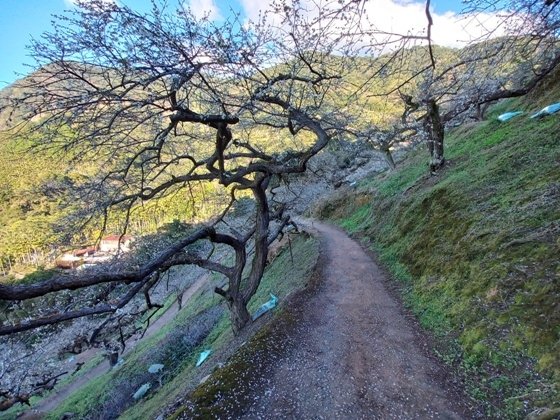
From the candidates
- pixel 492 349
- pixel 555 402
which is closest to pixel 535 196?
pixel 492 349

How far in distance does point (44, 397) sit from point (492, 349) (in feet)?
73.2

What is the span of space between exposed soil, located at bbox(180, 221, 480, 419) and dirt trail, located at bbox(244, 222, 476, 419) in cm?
1

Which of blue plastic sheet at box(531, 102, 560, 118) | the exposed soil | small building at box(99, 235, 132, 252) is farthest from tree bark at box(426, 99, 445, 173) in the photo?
small building at box(99, 235, 132, 252)

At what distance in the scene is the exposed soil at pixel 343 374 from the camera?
154 inches

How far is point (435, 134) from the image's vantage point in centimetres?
1200

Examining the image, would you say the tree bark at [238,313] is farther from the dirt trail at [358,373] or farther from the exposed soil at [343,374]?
the dirt trail at [358,373]

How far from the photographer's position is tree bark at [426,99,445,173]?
11.9 meters

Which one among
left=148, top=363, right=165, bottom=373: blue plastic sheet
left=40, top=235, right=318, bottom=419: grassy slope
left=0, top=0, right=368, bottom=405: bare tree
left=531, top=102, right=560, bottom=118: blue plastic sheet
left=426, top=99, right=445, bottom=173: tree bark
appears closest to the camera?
left=0, top=0, right=368, bottom=405: bare tree

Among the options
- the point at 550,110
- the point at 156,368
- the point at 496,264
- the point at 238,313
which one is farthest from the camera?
the point at 156,368

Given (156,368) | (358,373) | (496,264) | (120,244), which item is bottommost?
(156,368)

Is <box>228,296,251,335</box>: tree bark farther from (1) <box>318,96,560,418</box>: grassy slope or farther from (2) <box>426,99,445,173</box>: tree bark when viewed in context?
(2) <box>426,99,445,173</box>: tree bark

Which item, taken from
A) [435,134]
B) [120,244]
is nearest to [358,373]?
[120,244]

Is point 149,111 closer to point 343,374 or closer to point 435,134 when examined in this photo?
point 343,374

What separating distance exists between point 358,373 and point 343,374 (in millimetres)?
210
